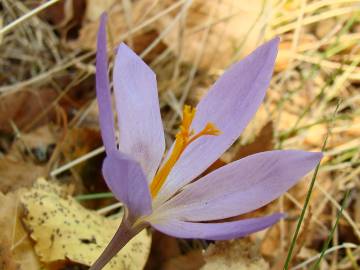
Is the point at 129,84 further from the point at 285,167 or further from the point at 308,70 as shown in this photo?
the point at 308,70

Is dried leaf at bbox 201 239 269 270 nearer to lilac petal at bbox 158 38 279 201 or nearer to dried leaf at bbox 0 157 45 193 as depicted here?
lilac petal at bbox 158 38 279 201

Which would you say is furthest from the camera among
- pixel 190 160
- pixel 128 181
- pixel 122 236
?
pixel 190 160

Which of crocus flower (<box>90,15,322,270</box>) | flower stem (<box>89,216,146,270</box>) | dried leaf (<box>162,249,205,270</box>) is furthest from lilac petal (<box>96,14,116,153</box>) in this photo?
dried leaf (<box>162,249,205,270</box>)

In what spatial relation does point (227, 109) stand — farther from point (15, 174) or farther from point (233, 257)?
point (15, 174)

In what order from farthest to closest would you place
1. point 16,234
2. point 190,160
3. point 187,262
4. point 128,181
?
point 187,262 → point 16,234 → point 190,160 → point 128,181

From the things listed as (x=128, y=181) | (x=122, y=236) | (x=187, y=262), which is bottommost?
(x=187, y=262)

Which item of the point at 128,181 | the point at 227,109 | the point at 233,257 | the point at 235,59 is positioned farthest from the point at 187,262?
the point at 235,59
